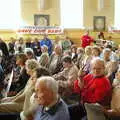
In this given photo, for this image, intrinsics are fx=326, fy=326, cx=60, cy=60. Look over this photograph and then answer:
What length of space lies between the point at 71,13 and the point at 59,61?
9.89 meters

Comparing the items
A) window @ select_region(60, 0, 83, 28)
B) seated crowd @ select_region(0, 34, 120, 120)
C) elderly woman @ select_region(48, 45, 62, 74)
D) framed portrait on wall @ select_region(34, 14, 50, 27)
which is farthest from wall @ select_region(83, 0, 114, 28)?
seated crowd @ select_region(0, 34, 120, 120)

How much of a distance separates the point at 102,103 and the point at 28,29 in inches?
497

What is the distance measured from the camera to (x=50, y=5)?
56.7 feet

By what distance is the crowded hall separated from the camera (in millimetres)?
3300

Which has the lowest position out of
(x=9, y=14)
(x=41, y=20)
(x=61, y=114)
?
(x=61, y=114)

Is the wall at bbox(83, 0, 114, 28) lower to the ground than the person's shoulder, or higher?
higher

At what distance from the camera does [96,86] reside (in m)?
4.00

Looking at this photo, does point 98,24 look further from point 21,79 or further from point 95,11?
point 21,79

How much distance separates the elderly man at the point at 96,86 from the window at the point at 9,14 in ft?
41.7

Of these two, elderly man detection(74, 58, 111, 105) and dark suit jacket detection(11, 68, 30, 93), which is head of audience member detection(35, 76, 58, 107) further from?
dark suit jacket detection(11, 68, 30, 93)

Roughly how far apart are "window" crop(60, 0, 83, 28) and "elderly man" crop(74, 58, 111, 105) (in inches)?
511

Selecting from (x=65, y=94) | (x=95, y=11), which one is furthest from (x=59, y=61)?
(x=95, y=11)

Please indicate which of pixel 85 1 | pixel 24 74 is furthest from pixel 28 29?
pixel 24 74

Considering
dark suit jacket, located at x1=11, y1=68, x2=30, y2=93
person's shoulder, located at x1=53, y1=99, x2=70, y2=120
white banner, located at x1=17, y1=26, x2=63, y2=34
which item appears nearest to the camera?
person's shoulder, located at x1=53, y1=99, x2=70, y2=120
